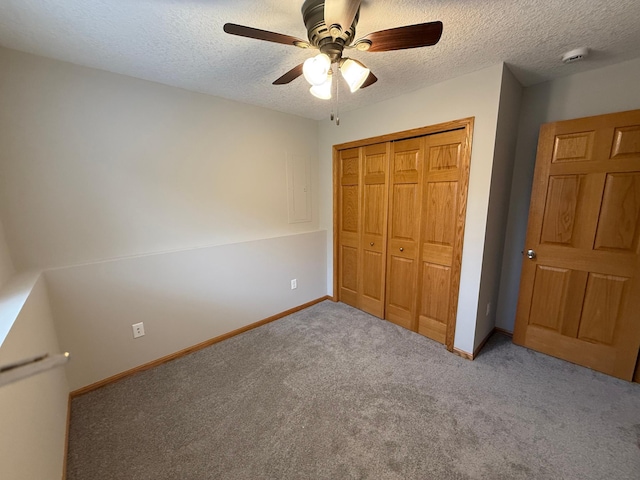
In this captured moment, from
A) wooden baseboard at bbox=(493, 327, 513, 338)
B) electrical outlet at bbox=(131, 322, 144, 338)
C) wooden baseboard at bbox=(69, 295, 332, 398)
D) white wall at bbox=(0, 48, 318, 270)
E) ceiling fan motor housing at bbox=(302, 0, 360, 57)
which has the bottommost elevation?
wooden baseboard at bbox=(69, 295, 332, 398)

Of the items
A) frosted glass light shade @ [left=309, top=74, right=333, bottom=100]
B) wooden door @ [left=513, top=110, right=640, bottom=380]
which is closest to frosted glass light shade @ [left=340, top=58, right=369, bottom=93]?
frosted glass light shade @ [left=309, top=74, right=333, bottom=100]

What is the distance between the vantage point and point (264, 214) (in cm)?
280

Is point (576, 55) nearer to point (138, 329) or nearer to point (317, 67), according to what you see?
point (317, 67)

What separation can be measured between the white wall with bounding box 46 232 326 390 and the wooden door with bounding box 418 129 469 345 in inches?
56.5

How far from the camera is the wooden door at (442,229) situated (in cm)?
211

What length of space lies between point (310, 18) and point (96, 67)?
1.62 m

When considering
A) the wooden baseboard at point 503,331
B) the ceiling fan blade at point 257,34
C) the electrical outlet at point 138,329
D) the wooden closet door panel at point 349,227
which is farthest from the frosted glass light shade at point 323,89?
the wooden baseboard at point 503,331

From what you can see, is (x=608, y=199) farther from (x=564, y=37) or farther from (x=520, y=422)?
(x=520, y=422)

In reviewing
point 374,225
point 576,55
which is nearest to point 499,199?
point 576,55

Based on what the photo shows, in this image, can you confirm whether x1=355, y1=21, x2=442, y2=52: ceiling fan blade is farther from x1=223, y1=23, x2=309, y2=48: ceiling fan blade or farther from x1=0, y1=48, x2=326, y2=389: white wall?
x1=0, y1=48, x2=326, y2=389: white wall

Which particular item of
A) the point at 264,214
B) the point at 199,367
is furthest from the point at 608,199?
the point at 199,367

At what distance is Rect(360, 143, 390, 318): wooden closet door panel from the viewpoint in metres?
2.68

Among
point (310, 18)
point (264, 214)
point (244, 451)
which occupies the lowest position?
point (244, 451)

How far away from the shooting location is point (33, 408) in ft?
3.52
